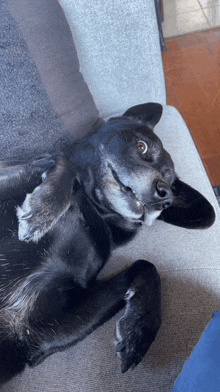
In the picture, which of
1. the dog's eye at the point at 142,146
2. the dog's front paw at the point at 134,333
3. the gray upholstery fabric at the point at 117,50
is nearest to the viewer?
the dog's front paw at the point at 134,333

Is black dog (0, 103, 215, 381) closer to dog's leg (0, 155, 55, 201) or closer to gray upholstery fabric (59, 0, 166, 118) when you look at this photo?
dog's leg (0, 155, 55, 201)

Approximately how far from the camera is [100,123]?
142 cm

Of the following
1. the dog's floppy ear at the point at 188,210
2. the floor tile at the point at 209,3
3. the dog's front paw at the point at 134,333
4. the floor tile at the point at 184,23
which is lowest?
the dog's front paw at the point at 134,333

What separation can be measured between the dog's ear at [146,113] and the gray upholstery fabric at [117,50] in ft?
0.79

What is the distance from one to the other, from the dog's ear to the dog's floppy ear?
13.2 inches

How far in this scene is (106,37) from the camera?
1399 mm

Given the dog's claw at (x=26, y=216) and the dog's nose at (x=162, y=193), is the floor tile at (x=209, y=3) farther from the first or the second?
the dog's claw at (x=26, y=216)

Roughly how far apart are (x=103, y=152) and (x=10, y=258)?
57cm

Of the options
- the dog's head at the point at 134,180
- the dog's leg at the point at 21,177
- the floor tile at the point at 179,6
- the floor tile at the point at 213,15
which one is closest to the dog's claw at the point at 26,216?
the dog's leg at the point at 21,177

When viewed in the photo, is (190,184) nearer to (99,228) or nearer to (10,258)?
(99,228)

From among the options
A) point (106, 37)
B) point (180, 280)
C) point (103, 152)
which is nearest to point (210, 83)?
point (106, 37)

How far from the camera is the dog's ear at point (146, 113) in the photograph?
138 cm

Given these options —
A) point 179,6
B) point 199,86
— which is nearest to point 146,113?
point 199,86

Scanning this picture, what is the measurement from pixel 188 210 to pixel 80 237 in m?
0.52
